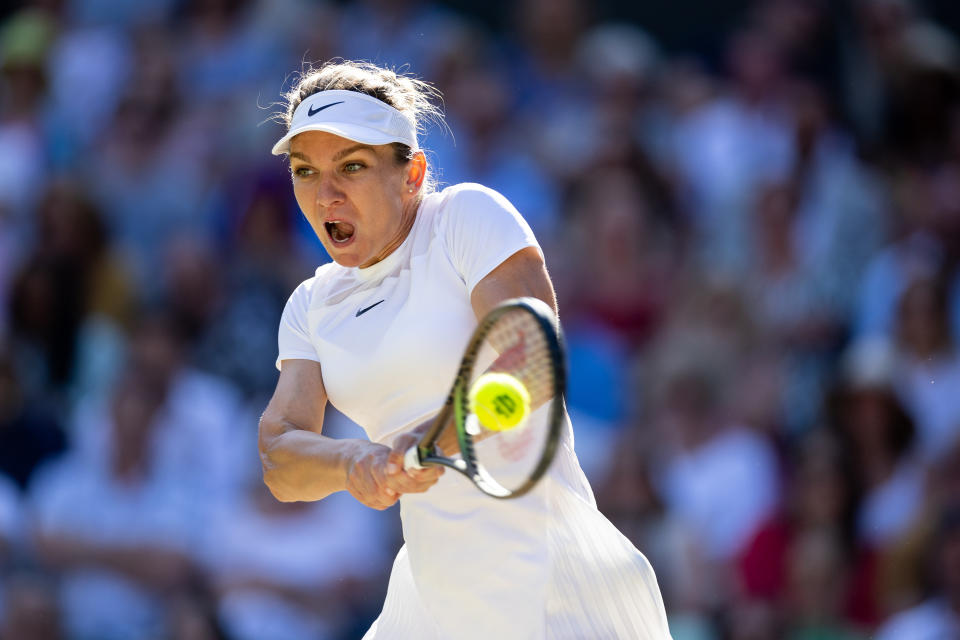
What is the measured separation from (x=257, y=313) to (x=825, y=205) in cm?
275

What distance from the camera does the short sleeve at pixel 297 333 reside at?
323cm

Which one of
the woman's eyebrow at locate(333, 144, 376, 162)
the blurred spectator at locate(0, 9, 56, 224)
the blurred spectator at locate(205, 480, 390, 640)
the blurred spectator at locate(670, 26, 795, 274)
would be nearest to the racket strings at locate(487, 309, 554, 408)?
the woman's eyebrow at locate(333, 144, 376, 162)

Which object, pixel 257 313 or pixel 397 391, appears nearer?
pixel 397 391

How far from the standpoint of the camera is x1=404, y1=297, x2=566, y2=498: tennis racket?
2.51 meters

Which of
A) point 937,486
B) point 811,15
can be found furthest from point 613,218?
point 937,486

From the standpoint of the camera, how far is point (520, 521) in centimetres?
301

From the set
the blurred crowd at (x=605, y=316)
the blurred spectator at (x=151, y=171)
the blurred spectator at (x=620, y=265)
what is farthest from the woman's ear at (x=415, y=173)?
the blurred spectator at (x=151, y=171)

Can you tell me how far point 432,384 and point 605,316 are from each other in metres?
3.52

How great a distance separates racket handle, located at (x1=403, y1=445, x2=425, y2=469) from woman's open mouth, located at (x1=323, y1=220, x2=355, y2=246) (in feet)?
2.05

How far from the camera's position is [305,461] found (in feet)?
9.73

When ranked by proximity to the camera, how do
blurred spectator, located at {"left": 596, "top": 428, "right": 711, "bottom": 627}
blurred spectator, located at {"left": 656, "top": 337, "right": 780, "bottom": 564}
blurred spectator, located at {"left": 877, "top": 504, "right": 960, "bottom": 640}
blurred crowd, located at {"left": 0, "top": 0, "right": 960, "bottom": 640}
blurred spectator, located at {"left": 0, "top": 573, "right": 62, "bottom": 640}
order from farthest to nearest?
blurred spectator, located at {"left": 0, "top": 573, "right": 62, "bottom": 640} < blurred spectator, located at {"left": 656, "top": 337, "right": 780, "bottom": 564} < blurred crowd, located at {"left": 0, "top": 0, "right": 960, "bottom": 640} < blurred spectator, located at {"left": 596, "top": 428, "right": 711, "bottom": 627} < blurred spectator, located at {"left": 877, "top": 504, "right": 960, "bottom": 640}

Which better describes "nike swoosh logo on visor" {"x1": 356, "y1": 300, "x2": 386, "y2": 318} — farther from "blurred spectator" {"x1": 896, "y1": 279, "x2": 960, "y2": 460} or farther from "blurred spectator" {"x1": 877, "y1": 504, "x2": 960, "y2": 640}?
"blurred spectator" {"x1": 896, "y1": 279, "x2": 960, "y2": 460}

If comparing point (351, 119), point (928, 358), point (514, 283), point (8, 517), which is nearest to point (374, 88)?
point (351, 119)

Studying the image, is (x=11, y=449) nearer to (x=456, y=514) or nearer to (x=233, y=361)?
(x=233, y=361)
